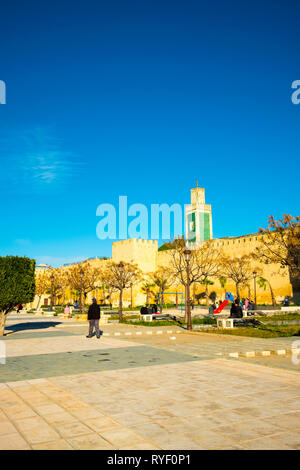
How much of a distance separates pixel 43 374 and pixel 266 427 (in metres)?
4.36

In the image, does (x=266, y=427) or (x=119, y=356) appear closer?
(x=266, y=427)

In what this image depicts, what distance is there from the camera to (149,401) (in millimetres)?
5039

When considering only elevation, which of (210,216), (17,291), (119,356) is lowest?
(119,356)

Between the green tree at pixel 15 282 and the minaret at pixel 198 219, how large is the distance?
195 ft

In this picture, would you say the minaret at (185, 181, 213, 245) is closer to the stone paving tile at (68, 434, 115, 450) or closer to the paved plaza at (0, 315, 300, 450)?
the paved plaza at (0, 315, 300, 450)

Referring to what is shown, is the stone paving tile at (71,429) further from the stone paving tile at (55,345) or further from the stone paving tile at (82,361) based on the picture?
the stone paving tile at (55,345)

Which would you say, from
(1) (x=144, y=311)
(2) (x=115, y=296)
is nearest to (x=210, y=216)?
(2) (x=115, y=296)

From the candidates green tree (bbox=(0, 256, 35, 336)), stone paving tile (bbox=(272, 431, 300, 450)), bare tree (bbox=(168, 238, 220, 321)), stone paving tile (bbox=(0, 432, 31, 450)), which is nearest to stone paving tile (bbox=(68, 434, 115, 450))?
stone paving tile (bbox=(0, 432, 31, 450))

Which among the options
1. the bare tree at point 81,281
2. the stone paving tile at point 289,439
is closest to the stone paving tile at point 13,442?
the stone paving tile at point 289,439

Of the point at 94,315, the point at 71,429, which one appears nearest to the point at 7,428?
the point at 71,429

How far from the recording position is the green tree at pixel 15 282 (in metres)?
13.0

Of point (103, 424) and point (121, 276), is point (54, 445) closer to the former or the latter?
point (103, 424)
